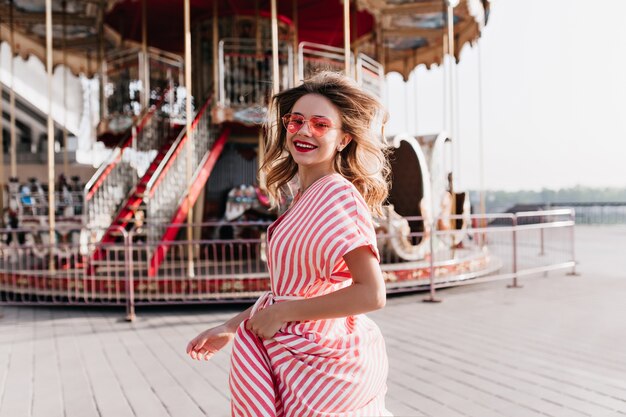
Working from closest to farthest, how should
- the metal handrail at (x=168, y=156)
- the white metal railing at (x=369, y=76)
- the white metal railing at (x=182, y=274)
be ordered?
the white metal railing at (x=182, y=274) < the metal handrail at (x=168, y=156) < the white metal railing at (x=369, y=76)

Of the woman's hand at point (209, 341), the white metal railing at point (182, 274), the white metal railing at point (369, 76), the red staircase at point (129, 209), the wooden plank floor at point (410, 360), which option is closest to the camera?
Result: the woman's hand at point (209, 341)

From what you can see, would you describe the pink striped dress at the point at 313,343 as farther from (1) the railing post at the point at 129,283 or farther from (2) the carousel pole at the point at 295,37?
(2) the carousel pole at the point at 295,37

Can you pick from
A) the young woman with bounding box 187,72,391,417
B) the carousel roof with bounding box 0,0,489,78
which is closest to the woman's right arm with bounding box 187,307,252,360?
the young woman with bounding box 187,72,391,417

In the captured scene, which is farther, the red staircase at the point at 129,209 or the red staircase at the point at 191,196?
the red staircase at the point at 129,209

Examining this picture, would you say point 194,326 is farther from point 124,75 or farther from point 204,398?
point 124,75

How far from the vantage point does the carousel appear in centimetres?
788

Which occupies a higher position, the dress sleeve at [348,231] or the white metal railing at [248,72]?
the white metal railing at [248,72]

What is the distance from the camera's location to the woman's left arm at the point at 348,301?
141 centimetres

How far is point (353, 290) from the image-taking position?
1.41 meters

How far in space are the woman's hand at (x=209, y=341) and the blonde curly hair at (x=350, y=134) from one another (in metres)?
0.53

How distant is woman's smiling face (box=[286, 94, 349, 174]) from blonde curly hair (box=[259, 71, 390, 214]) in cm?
3

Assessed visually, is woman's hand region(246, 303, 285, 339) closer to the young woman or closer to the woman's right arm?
the young woman

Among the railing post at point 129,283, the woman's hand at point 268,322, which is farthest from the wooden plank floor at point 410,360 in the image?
the woman's hand at point 268,322

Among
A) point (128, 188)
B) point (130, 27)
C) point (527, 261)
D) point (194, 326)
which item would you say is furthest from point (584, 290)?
point (130, 27)
